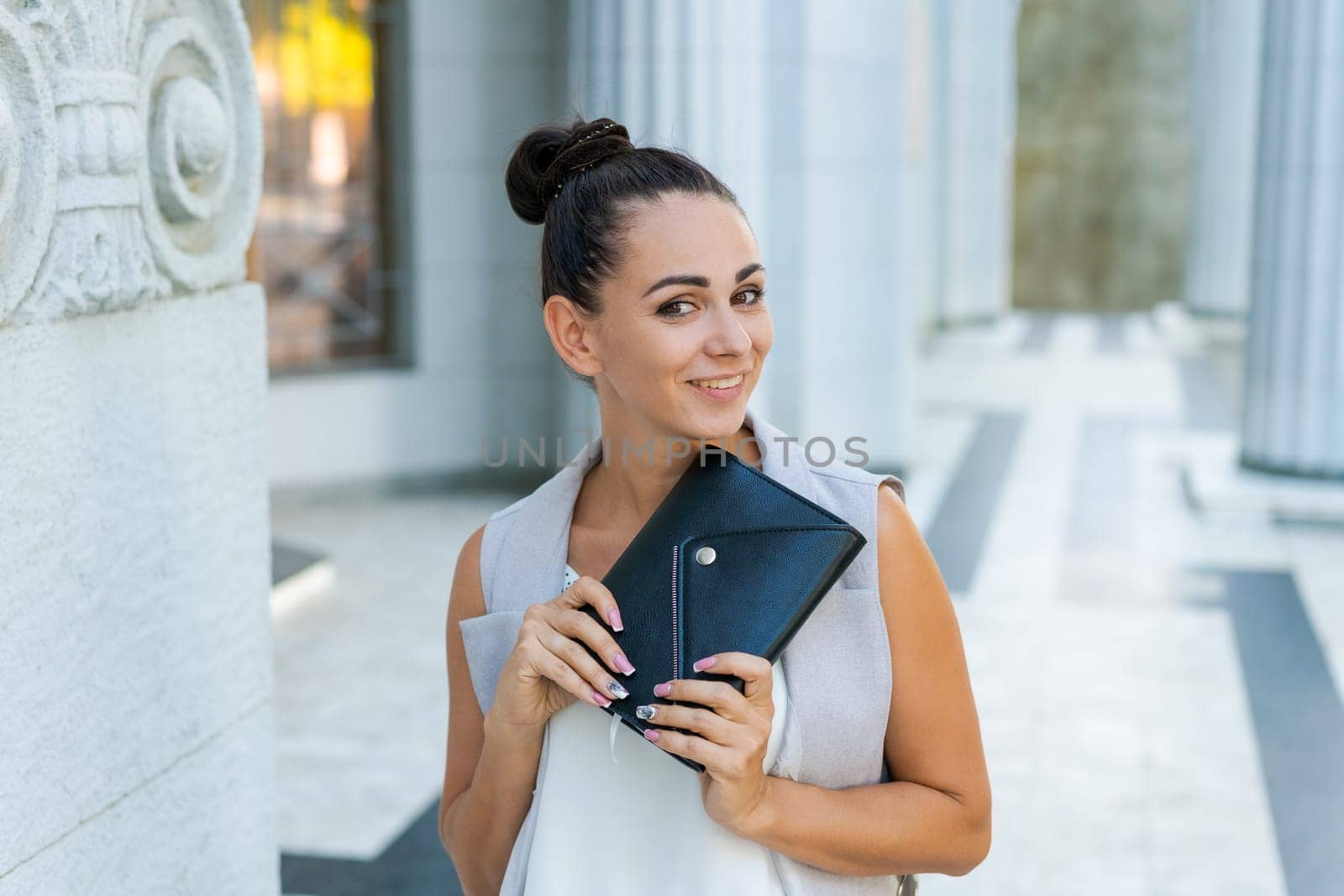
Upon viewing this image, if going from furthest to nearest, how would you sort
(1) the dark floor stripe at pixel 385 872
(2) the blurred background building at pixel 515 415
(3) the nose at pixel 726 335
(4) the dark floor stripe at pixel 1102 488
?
(4) the dark floor stripe at pixel 1102 488 < (1) the dark floor stripe at pixel 385 872 < (2) the blurred background building at pixel 515 415 < (3) the nose at pixel 726 335

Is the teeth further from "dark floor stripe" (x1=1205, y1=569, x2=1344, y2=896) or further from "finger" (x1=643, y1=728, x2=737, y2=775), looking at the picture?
"dark floor stripe" (x1=1205, y1=569, x2=1344, y2=896)

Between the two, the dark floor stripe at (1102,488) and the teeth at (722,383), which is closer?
the teeth at (722,383)

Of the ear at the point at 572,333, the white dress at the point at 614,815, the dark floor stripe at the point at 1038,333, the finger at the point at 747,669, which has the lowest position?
the dark floor stripe at the point at 1038,333

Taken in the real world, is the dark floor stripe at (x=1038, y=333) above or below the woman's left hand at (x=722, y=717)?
below

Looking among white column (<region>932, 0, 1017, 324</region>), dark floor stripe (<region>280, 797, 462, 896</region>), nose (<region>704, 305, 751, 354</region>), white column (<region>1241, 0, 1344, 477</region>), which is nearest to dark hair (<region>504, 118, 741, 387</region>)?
nose (<region>704, 305, 751, 354</region>)

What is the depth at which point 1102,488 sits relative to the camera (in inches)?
377

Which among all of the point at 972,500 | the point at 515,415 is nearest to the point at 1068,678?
the point at 972,500

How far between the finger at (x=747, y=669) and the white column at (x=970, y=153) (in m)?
17.0

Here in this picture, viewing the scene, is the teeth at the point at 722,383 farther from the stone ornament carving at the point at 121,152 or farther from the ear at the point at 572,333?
the stone ornament carving at the point at 121,152

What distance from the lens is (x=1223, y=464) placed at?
31.6 feet

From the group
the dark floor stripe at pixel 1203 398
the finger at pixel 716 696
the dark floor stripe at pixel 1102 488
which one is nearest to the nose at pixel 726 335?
the finger at pixel 716 696

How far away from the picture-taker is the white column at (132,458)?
1692 millimetres

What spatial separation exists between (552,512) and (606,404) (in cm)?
16

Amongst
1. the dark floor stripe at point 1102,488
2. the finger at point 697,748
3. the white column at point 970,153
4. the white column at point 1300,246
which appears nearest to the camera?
the finger at point 697,748
